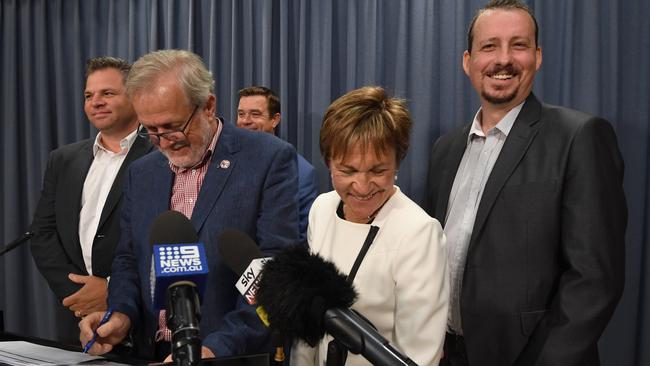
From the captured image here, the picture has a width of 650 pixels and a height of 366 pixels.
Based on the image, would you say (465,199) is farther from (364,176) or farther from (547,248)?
(364,176)

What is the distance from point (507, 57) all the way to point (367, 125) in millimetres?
912

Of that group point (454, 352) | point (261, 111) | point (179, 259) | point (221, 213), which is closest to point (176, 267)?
point (179, 259)

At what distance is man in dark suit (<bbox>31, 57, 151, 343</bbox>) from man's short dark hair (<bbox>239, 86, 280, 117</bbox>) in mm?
817

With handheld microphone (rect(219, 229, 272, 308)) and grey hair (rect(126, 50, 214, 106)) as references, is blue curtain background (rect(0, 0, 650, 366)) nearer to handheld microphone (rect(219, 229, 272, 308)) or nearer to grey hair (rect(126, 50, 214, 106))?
grey hair (rect(126, 50, 214, 106))

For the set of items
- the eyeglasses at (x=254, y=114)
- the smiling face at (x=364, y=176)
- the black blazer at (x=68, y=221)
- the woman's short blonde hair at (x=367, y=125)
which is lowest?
the black blazer at (x=68, y=221)

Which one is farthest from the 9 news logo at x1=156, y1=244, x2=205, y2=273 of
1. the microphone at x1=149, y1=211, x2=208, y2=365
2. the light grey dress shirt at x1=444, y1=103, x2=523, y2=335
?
the light grey dress shirt at x1=444, y1=103, x2=523, y2=335

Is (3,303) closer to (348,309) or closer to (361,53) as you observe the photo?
(361,53)

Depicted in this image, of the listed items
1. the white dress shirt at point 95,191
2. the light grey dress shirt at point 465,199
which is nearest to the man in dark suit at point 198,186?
the light grey dress shirt at point 465,199

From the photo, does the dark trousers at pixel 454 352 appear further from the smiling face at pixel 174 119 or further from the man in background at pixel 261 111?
the man in background at pixel 261 111

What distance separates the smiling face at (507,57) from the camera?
2.14 meters

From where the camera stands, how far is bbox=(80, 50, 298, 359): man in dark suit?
Answer: 1.81m

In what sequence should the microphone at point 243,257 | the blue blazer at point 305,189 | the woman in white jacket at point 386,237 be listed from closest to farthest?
the microphone at point 243,257 → the woman in white jacket at point 386,237 → the blue blazer at point 305,189

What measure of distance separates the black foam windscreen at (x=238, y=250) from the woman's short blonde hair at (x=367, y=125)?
35 cm

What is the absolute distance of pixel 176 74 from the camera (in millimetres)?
1817
